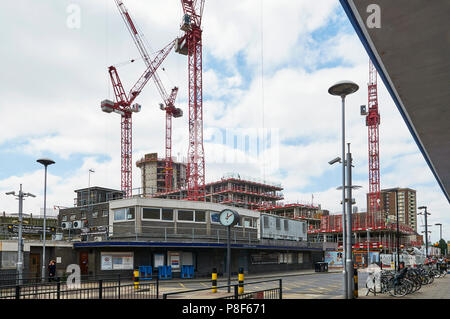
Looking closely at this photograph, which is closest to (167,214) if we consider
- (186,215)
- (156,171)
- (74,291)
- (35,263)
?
(186,215)

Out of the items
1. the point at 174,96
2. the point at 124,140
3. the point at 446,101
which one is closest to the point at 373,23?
the point at 446,101

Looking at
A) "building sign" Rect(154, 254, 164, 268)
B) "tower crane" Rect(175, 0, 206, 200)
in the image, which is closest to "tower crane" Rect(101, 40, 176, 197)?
"tower crane" Rect(175, 0, 206, 200)

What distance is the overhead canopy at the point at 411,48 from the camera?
5.72 m

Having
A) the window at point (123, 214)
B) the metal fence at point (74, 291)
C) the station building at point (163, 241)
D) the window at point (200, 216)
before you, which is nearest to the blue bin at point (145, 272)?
the station building at point (163, 241)

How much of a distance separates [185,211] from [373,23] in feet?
96.1

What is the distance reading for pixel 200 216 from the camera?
3509cm

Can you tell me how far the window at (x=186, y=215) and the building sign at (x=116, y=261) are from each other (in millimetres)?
5068

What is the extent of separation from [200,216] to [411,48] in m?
29.4

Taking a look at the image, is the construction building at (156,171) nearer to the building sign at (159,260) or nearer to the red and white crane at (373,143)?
the red and white crane at (373,143)

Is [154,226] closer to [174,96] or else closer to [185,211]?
[185,211]

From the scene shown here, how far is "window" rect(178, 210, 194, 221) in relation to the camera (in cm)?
3394

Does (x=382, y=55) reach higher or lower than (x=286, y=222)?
higher
